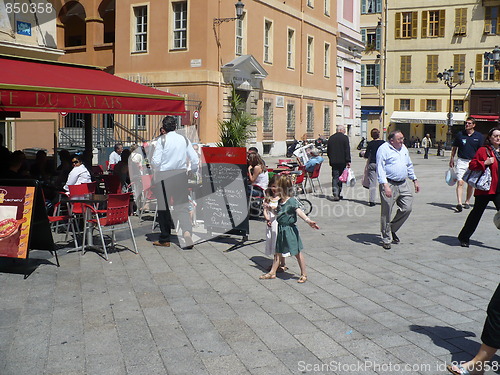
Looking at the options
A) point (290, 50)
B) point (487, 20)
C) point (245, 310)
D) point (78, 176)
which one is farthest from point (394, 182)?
point (487, 20)

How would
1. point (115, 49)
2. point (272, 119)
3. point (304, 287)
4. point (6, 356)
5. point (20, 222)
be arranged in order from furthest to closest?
1. point (272, 119)
2. point (115, 49)
3. point (20, 222)
4. point (304, 287)
5. point (6, 356)

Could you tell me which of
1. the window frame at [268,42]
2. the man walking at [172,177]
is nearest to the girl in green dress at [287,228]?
the man walking at [172,177]

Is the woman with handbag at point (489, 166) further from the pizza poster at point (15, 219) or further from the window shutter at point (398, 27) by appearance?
the window shutter at point (398, 27)

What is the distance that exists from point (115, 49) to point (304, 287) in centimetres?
2250

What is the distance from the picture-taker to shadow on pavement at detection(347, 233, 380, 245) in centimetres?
948

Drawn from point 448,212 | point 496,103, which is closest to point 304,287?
point 448,212

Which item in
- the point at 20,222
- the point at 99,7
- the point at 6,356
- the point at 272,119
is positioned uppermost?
the point at 99,7

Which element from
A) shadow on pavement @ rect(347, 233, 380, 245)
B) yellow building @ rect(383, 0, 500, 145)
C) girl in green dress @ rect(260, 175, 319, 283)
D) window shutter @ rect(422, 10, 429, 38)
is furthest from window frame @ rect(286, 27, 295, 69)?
girl in green dress @ rect(260, 175, 319, 283)

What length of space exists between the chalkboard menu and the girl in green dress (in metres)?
1.84

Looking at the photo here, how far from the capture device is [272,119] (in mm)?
30438

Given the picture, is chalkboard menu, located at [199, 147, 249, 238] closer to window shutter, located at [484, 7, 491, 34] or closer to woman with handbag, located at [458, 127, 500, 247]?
woman with handbag, located at [458, 127, 500, 247]

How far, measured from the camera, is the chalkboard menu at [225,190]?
9.00 metres

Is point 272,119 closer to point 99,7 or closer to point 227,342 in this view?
point 99,7

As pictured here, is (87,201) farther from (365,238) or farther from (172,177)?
(365,238)
